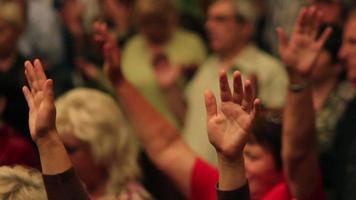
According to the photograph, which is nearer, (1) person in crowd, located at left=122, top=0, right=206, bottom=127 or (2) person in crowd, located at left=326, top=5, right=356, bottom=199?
(2) person in crowd, located at left=326, top=5, right=356, bottom=199

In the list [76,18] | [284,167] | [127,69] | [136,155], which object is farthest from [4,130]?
[76,18]

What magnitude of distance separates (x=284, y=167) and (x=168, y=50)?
2297 mm

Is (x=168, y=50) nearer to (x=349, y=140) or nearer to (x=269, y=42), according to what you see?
(x=269, y=42)

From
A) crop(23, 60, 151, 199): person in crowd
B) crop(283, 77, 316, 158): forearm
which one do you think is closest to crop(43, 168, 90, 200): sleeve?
crop(23, 60, 151, 199): person in crowd

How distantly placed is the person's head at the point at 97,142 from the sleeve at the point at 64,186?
36.9 inches

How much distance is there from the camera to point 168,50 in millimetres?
6074

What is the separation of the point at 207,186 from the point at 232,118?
2.89 ft

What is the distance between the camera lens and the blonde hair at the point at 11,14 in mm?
5934

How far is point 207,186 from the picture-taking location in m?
3.98

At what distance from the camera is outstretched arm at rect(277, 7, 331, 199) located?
385 cm

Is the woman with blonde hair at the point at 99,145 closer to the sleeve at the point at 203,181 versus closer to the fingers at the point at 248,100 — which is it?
the sleeve at the point at 203,181

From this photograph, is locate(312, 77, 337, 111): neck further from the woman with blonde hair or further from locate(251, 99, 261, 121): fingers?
locate(251, 99, 261, 121): fingers

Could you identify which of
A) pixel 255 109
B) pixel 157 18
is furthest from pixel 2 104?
pixel 255 109

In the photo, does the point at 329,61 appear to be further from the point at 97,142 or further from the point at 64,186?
the point at 64,186
